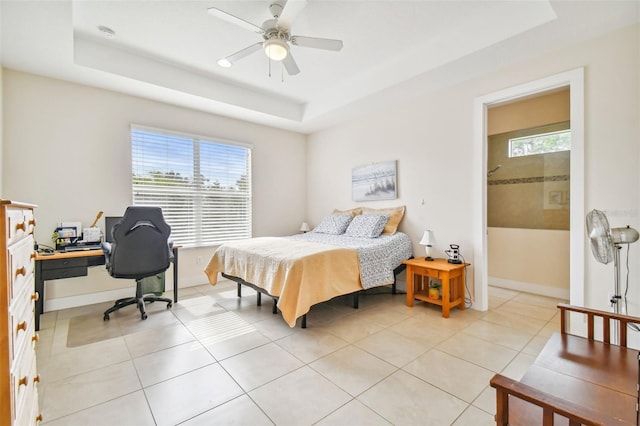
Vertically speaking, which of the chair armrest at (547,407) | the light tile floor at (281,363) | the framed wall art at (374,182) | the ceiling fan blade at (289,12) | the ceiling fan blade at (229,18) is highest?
the ceiling fan blade at (289,12)

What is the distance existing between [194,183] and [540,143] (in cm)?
501

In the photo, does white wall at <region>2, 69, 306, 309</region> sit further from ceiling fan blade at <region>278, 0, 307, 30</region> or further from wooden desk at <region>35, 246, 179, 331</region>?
ceiling fan blade at <region>278, 0, 307, 30</region>

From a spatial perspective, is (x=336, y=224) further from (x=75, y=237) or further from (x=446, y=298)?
A: (x=75, y=237)

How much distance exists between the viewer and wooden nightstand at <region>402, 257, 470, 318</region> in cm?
302

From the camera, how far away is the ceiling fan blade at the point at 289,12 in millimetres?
2049

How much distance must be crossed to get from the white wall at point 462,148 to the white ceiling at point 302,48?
7.2 inches

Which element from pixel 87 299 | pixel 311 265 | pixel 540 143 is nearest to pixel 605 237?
pixel 311 265

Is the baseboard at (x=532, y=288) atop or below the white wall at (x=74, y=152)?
below

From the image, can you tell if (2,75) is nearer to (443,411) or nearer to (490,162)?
(443,411)

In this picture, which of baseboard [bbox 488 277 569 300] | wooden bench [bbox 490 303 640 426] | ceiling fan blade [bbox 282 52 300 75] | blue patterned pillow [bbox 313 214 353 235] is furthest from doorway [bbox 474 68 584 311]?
ceiling fan blade [bbox 282 52 300 75]

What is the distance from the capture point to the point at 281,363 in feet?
6.99

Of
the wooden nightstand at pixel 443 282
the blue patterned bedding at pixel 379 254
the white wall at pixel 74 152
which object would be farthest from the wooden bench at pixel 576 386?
the white wall at pixel 74 152

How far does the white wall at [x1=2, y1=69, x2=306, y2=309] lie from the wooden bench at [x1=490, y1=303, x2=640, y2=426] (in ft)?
13.7

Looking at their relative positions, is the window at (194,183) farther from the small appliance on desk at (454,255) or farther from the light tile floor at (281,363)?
the small appliance on desk at (454,255)
